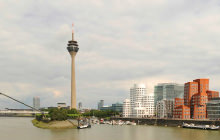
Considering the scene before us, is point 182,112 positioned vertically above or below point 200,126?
above

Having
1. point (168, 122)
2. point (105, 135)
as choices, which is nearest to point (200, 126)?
point (168, 122)

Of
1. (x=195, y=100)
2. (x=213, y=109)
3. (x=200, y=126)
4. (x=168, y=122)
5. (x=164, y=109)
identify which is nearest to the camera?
(x=200, y=126)

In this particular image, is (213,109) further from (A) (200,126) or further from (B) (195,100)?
(A) (200,126)

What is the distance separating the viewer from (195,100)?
16512cm

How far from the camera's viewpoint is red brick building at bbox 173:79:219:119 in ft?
520

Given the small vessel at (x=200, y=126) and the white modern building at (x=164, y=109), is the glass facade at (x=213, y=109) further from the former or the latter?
the white modern building at (x=164, y=109)

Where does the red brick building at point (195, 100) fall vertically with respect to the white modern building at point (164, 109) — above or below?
above

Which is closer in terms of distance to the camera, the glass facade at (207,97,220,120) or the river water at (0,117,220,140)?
the river water at (0,117,220,140)

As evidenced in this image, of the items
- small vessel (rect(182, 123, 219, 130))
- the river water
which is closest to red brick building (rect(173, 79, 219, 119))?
small vessel (rect(182, 123, 219, 130))

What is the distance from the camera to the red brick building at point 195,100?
158 meters

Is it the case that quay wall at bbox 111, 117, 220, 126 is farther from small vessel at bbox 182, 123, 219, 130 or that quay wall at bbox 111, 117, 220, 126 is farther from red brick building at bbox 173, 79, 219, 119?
red brick building at bbox 173, 79, 219, 119

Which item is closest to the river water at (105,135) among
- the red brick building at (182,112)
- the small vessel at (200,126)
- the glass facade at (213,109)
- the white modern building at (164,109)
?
the small vessel at (200,126)

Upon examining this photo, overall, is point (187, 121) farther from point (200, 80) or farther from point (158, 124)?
point (200, 80)

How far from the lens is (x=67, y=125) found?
126 meters
